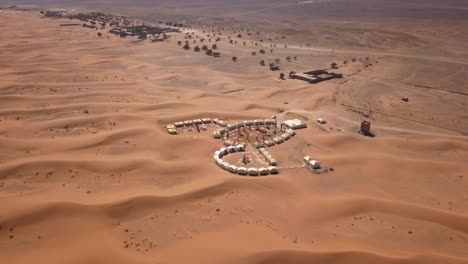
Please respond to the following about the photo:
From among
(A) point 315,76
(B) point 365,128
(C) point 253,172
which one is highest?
(A) point 315,76

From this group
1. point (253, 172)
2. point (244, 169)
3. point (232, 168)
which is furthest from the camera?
point (232, 168)

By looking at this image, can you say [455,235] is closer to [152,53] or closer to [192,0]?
[152,53]

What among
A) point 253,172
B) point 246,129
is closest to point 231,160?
point 253,172

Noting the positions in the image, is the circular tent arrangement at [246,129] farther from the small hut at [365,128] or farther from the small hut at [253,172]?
the small hut at [365,128]

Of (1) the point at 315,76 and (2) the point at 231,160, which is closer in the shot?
(2) the point at 231,160

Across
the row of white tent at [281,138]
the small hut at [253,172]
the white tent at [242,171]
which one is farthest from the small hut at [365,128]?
the white tent at [242,171]

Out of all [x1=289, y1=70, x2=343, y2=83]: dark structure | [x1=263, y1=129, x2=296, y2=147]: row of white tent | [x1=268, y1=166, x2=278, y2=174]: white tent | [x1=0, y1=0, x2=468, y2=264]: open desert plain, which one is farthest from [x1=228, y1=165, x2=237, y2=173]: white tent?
[x1=289, y1=70, x2=343, y2=83]: dark structure

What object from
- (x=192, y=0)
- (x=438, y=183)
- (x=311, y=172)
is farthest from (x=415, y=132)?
(x=192, y=0)

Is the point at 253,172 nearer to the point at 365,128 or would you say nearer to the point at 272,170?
the point at 272,170
